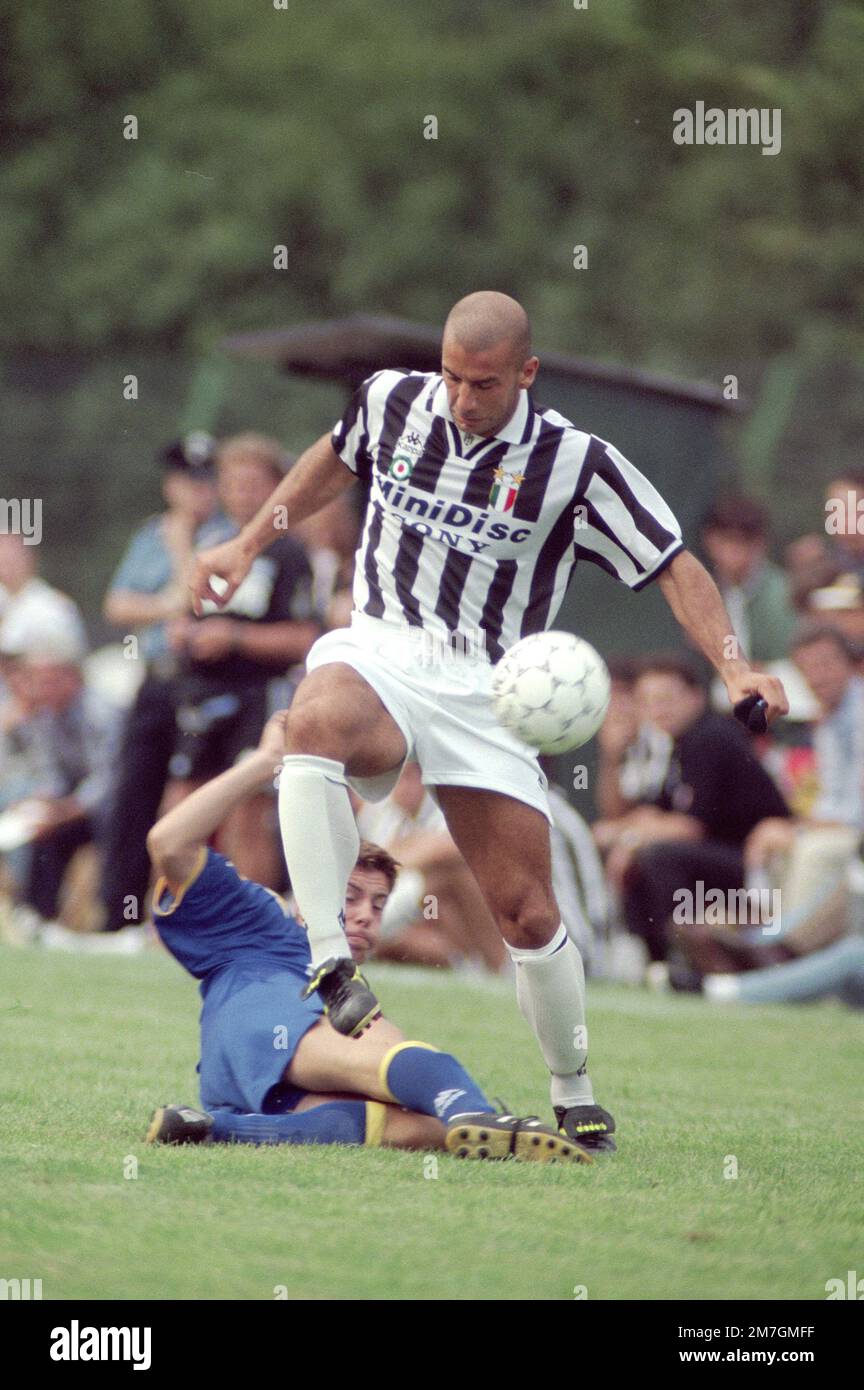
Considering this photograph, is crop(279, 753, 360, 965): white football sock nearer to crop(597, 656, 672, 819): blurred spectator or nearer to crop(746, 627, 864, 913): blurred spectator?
crop(746, 627, 864, 913): blurred spectator

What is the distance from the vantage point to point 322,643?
5730 mm

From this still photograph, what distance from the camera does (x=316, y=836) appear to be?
17.5 ft

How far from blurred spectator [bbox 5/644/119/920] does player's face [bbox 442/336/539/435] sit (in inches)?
290

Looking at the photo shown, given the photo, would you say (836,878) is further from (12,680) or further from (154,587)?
(12,680)

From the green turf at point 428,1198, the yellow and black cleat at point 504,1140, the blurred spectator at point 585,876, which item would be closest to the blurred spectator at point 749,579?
the blurred spectator at point 585,876

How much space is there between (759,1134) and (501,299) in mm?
2508

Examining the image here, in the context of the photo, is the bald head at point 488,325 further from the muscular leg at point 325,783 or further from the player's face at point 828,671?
the player's face at point 828,671

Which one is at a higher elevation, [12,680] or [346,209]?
[346,209]

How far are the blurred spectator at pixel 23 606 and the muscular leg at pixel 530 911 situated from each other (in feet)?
27.3

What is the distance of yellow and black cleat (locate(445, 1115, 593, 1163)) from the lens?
5215 millimetres

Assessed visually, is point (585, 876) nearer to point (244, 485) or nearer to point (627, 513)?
point (244, 485)

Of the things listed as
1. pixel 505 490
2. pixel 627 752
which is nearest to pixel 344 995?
pixel 505 490
